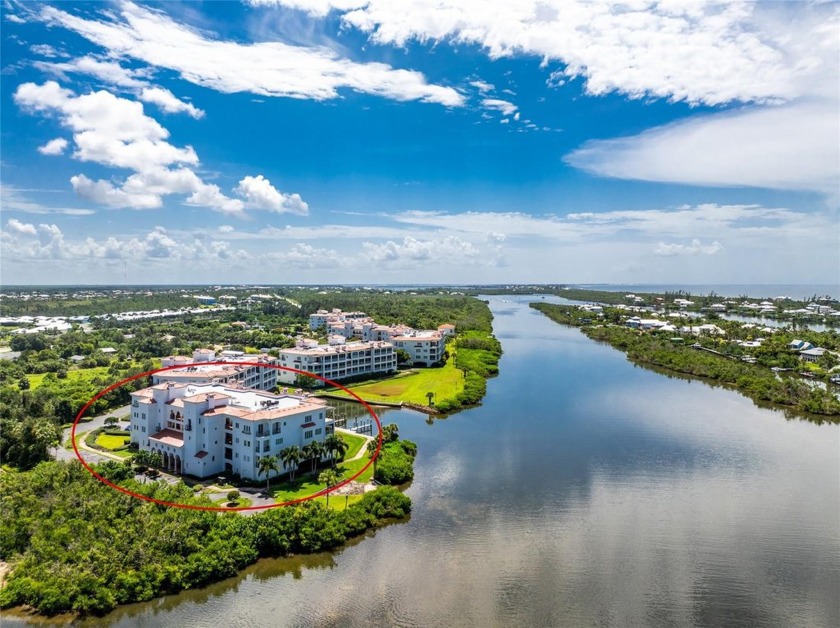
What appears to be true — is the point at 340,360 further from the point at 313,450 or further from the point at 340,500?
the point at 340,500

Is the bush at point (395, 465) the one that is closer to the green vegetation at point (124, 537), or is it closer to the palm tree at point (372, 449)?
the palm tree at point (372, 449)

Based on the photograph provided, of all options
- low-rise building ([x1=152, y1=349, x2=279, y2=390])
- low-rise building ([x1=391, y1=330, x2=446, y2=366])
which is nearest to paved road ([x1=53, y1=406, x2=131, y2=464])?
→ low-rise building ([x1=152, y1=349, x2=279, y2=390])

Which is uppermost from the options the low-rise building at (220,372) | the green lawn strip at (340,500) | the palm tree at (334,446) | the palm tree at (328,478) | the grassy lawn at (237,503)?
the low-rise building at (220,372)

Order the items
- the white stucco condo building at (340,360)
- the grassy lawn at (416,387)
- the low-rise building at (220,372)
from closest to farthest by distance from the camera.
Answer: the low-rise building at (220,372)
the grassy lawn at (416,387)
the white stucco condo building at (340,360)

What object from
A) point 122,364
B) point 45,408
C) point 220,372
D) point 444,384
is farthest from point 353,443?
point 122,364

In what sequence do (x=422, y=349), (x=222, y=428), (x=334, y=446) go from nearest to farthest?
(x=222, y=428), (x=334, y=446), (x=422, y=349)

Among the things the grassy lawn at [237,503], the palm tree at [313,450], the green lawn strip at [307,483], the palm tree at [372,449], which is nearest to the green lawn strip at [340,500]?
the green lawn strip at [307,483]
